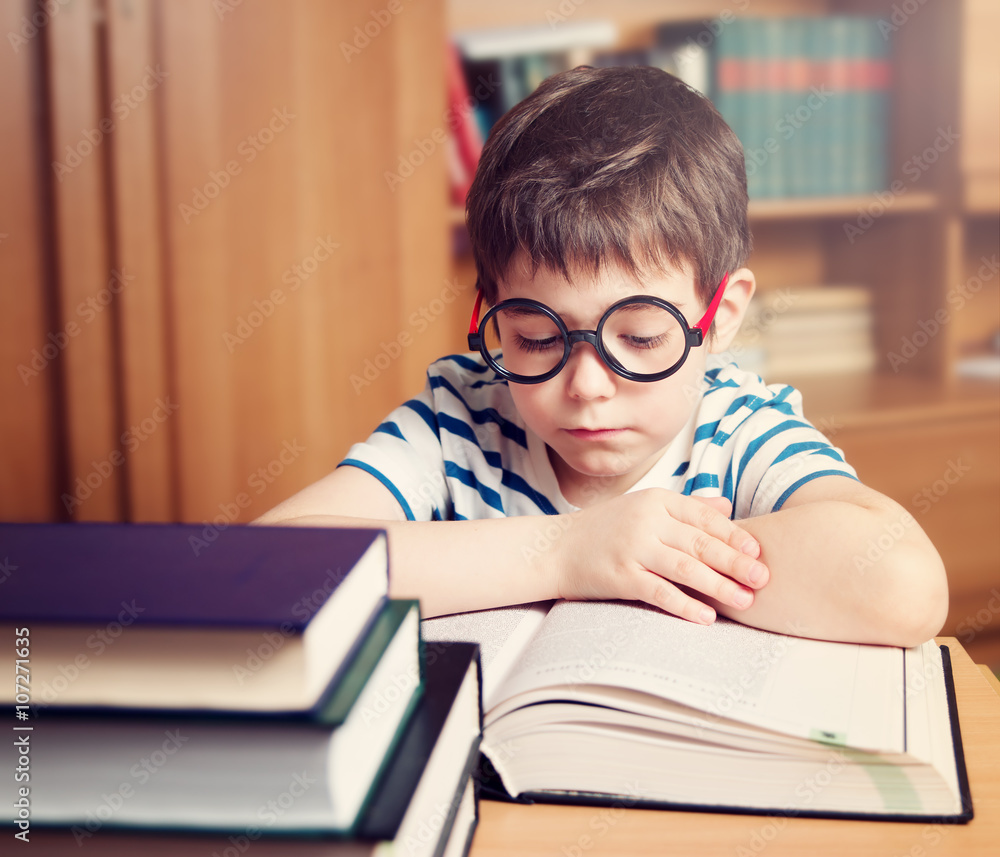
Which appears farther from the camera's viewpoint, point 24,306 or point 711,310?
point 24,306

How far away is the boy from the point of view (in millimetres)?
656

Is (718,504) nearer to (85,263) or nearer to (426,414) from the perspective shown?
(426,414)

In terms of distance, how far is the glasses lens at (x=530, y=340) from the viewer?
83cm

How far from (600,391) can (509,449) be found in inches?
9.5

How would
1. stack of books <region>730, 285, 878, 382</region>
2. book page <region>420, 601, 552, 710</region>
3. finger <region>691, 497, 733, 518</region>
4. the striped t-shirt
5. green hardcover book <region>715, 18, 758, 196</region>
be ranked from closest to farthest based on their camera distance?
book page <region>420, 601, 552, 710</region> → finger <region>691, 497, 733, 518</region> → the striped t-shirt → green hardcover book <region>715, 18, 758, 196</region> → stack of books <region>730, 285, 878, 382</region>

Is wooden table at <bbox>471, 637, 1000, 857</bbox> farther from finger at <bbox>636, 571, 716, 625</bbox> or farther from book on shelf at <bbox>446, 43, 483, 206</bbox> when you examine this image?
book on shelf at <bbox>446, 43, 483, 206</bbox>

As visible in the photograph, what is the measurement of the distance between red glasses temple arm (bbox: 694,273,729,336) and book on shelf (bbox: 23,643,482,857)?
1.60 feet

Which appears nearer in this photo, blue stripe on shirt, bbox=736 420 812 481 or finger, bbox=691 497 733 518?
finger, bbox=691 497 733 518

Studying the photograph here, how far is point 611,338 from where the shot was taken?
822 mm

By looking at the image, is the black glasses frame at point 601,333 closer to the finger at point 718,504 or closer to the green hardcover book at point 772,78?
→ the finger at point 718,504

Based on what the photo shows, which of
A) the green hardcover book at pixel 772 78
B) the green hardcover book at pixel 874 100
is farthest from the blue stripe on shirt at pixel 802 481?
the green hardcover book at pixel 874 100

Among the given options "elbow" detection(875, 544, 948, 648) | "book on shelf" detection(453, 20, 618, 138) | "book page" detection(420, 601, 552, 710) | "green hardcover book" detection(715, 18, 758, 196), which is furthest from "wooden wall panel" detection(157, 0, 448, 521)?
"elbow" detection(875, 544, 948, 648)

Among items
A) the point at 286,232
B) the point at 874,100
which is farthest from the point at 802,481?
the point at 874,100

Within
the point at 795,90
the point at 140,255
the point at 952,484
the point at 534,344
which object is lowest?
the point at 952,484
